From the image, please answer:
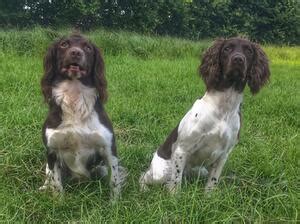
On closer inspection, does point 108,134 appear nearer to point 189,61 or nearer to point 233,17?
point 189,61

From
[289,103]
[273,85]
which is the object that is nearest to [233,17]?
[273,85]

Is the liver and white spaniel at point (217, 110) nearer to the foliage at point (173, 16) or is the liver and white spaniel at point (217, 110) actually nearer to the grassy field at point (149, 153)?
the grassy field at point (149, 153)

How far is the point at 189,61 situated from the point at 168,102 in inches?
129

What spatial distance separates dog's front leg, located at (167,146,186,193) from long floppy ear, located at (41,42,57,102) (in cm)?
95

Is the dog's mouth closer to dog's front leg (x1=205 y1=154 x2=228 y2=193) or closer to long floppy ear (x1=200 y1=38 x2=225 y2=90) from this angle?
long floppy ear (x1=200 y1=38 x2=225 y2=90)

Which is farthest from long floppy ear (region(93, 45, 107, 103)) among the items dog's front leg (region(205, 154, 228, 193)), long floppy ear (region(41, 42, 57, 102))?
dog's front leg (region(205, 154, 228, 193))

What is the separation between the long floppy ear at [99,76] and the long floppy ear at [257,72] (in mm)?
994

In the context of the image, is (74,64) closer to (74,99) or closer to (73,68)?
(73,68)

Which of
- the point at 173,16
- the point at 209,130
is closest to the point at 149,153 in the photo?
the point at 209,130

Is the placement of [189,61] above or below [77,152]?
below

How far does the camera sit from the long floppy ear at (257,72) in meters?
3.81

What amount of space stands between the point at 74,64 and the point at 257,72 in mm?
1242

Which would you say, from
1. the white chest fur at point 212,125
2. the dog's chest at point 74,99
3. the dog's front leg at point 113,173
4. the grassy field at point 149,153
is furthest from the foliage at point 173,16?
the white chest fur at point 212,125

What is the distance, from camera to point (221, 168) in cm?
388
